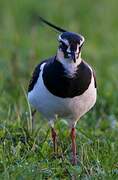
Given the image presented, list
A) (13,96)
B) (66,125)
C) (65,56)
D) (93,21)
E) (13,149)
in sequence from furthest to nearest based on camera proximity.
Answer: (93,21)
(13,96)
(66,125)
(13,149)
(65,56)

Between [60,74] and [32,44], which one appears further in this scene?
[32,44]

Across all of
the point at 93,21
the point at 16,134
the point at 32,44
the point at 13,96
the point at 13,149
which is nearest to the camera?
the point at 13,149

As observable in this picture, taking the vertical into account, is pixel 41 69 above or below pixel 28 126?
above

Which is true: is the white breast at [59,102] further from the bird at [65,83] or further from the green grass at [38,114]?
the green grass at [38,114]

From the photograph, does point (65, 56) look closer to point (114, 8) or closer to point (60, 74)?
point (60, 74)

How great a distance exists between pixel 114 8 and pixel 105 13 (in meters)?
0.24

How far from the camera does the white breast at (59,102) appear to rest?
563 centimetres

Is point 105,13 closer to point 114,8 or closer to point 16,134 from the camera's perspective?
point 114,8

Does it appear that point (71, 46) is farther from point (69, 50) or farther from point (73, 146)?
point (73, 146)

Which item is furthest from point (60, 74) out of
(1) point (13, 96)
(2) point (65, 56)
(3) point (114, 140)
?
(1) point (13, 96)

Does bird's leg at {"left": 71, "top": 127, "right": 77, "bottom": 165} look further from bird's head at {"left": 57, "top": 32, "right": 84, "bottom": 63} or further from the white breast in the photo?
bird's head at {"left": 57, "top": 32, "right": 84, "bottom": 63}

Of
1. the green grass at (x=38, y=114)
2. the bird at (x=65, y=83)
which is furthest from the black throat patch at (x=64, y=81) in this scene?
the green grass at (x=38, y=114)

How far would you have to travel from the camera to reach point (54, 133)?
239 inches

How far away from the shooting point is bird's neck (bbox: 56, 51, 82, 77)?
5457 millimetres
